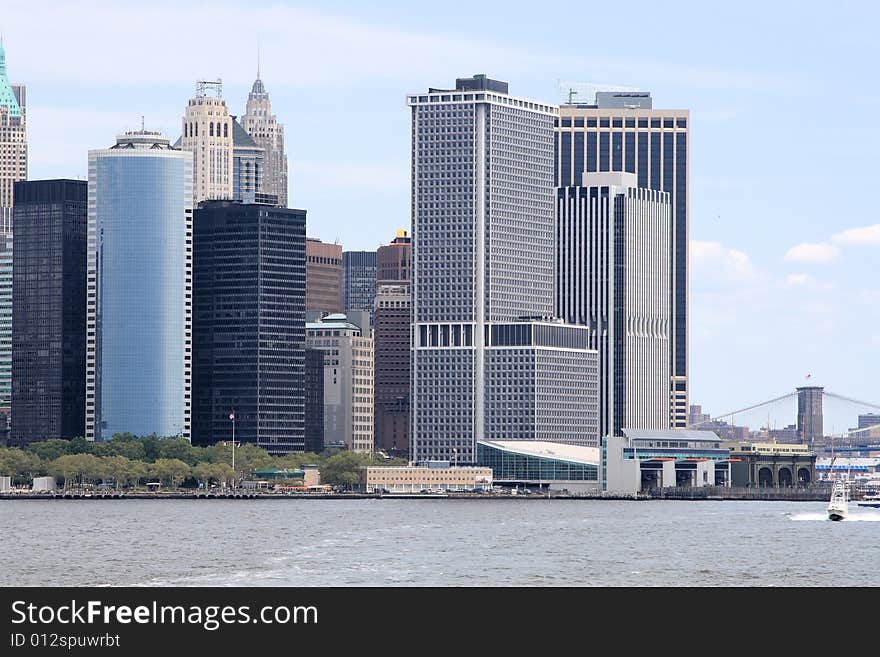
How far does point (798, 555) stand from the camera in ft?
451
